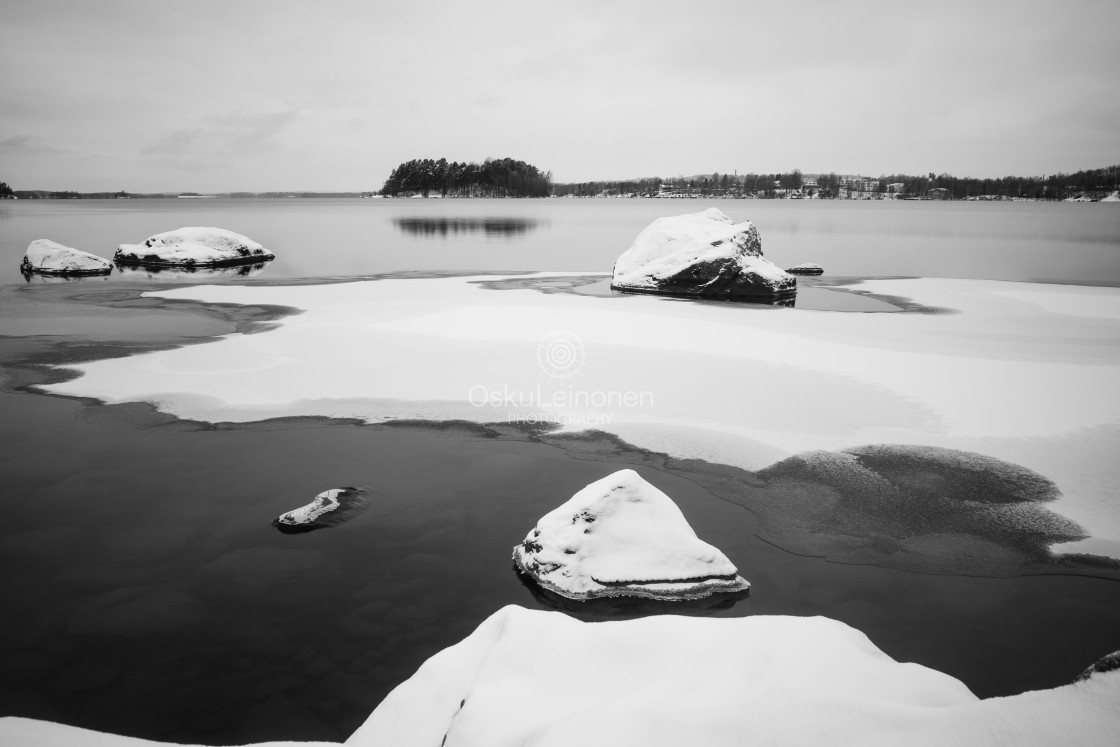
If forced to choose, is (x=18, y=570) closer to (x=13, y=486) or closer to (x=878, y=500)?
(x=13, y=486)

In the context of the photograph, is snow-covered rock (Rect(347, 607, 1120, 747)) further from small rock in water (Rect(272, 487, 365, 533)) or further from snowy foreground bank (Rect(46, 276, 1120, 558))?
snowy foreground bank (Rect(46, 276, 1120, 558))

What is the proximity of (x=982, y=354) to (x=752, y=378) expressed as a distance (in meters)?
4.28

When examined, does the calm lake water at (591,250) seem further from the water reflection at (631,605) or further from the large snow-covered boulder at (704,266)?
the water reflection at (631,605)

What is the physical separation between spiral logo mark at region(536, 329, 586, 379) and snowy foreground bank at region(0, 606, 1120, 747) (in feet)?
19.9

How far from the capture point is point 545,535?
489 cm

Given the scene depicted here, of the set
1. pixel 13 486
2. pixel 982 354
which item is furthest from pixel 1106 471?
pixel 13 486

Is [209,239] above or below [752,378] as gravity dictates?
above

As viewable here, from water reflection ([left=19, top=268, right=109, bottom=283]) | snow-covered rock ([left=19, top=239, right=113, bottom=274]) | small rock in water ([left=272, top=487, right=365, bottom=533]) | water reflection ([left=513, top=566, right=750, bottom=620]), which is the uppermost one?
snow-covered rock ([left=19, top=239, right=113, bottom=274])

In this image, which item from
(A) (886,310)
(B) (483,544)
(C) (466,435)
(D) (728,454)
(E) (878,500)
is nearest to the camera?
(B) (483,544)

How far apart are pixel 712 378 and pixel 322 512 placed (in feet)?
18.9

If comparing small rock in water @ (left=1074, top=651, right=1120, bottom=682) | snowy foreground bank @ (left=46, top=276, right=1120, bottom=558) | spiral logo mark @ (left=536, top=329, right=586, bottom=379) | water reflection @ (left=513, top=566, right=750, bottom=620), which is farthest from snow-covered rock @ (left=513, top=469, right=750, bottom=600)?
spiral logo mark @ (left=536, top=329, right=586, bottom=379)

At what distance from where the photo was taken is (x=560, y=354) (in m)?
10.6

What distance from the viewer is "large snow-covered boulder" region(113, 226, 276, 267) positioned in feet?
85.4

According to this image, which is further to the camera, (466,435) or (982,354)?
(982,354)
